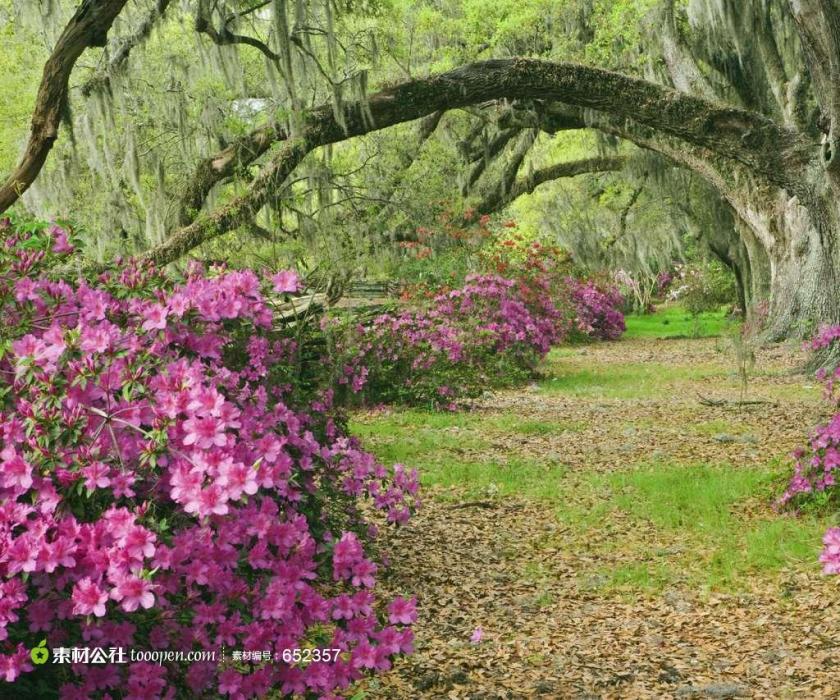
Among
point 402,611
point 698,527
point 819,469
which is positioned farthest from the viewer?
point 698,527

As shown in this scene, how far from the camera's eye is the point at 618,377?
47.8 ft

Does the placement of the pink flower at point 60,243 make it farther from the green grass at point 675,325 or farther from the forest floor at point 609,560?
the green grass at point 675,325

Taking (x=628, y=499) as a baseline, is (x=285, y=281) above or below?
above

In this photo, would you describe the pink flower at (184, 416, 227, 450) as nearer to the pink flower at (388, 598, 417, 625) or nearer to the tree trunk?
the pink flower at (388, 598, 417, 625)

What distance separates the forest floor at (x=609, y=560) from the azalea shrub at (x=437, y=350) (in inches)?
21.5

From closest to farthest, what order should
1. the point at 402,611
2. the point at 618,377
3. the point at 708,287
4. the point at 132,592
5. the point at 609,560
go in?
1. the point at 132,592
2. the point at 402,611
3. the point at 609,560
4. the point at 618,377
5. the point at 708,287

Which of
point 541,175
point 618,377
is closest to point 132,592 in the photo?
point 618,377

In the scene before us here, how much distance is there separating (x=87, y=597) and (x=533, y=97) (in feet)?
26.3

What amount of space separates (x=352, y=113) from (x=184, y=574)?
6.87 m

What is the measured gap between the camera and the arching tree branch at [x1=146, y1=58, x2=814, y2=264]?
8656 mm

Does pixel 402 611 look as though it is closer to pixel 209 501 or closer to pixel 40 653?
pixel 209 501

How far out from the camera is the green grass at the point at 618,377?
42.0 feet

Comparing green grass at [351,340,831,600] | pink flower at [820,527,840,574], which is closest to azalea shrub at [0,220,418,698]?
pink flower at [820,527,840,574]

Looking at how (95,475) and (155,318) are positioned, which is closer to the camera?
(95,475)
